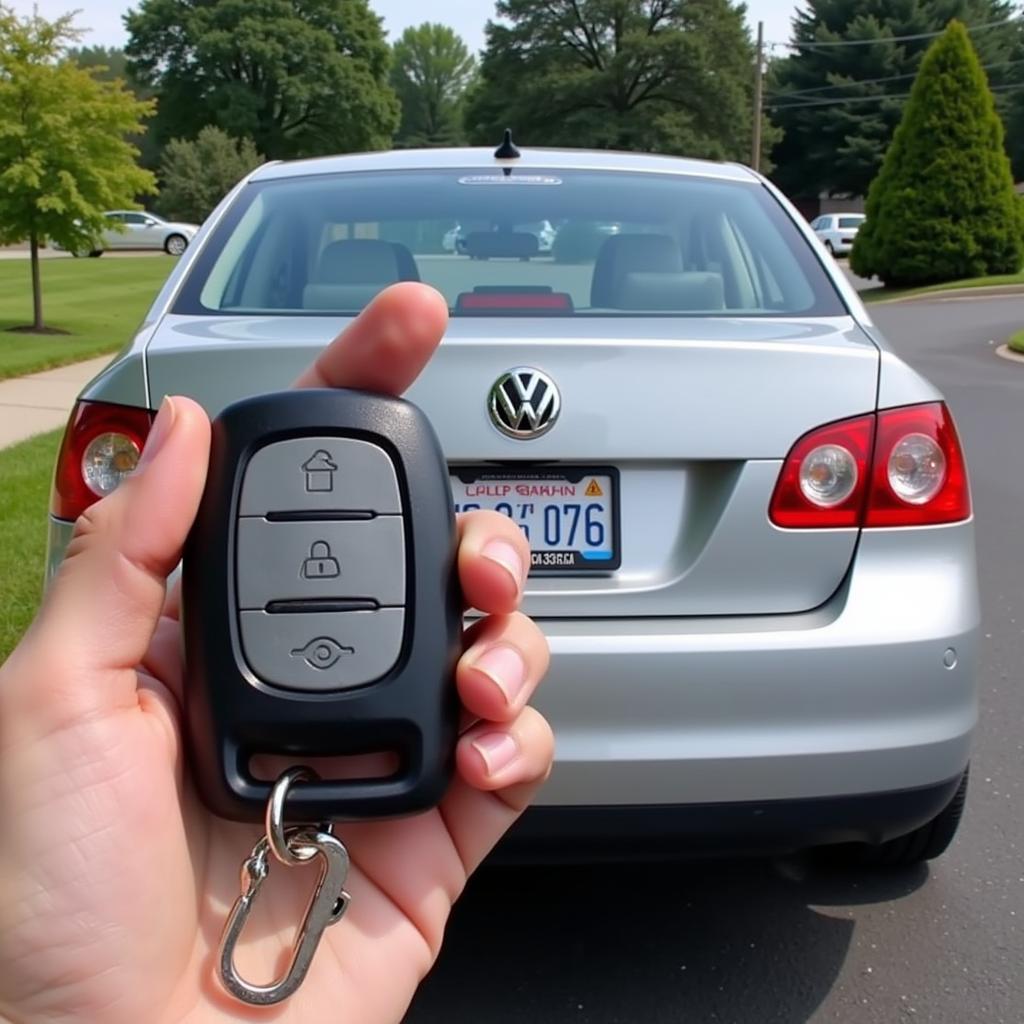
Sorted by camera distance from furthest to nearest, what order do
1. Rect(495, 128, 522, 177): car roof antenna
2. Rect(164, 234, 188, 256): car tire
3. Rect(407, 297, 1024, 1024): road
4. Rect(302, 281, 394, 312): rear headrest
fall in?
Rect(164, 234, 188, 256): car tire
Rect(495, 128, 522, 177): car roof antenna
Rect(302, 281, 394, 312): rear headrest
Rect(407, 297, 1024, 1024): road

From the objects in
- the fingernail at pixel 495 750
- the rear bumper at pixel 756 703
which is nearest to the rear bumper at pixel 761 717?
the rear bumper at pixel 756 703

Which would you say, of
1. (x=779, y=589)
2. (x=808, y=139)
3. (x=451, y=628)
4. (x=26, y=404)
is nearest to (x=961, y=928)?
(x=779, y=589)

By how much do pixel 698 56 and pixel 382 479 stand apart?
5743 centimetres

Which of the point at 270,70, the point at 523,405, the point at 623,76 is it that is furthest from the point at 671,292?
the point at 270,70

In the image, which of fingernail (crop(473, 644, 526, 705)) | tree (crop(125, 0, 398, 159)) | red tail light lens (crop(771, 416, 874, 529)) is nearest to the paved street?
red tail light lens (crop(771, 416, 874, 529))

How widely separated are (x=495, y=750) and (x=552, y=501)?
1.15 m

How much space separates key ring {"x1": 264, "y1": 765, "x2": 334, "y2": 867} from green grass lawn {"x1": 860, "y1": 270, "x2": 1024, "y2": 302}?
24709 mm

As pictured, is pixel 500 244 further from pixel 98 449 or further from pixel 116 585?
pixel 116 585

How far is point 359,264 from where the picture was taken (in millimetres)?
3186

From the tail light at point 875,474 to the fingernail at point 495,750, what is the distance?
1246 mm

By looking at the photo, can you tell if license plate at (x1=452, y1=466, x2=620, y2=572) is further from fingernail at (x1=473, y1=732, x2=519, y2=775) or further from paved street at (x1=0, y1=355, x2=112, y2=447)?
paved street at (x1=0, y1=355, x2=112, y2=447)

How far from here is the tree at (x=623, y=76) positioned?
179 feet

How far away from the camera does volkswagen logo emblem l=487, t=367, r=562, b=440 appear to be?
89.8 inches

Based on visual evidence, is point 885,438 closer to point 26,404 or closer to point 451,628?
point 451,628
